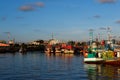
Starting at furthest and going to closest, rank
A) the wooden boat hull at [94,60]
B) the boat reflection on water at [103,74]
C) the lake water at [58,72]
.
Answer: the wooden boat hull at [94,60] < the lake water at [58,72] < the boat reflection on water at [103,74]

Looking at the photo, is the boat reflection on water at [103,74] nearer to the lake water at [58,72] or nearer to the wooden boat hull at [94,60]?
the lake water at [58,72]

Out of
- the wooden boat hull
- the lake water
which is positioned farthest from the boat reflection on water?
the wooden boat hull

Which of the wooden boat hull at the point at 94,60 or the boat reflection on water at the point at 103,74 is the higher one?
the wooden boat hull at the point at 94,60

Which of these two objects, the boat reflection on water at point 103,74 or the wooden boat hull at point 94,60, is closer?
the boat reflection on water at point 103,74

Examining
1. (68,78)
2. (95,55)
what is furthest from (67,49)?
(68,78)

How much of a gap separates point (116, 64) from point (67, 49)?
117995mm

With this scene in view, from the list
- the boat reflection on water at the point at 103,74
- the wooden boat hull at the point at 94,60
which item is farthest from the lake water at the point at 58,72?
the wooden boat hull at the point at 94,60

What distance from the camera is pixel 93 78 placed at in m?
50.0

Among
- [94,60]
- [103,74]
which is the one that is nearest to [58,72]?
[103,74]

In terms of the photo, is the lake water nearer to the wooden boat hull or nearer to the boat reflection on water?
the boat reflection on water

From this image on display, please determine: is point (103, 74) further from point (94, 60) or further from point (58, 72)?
point (94, 60)

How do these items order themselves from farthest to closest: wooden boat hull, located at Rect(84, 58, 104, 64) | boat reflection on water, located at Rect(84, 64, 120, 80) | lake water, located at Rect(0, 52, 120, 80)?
1. wooden boat hull, located at Rect(84, 58, 104, 64)
2. lake water, located at Rect(0, 52, 120, 80)
3. boat reflection on water, located at Rect(84, 64, 120, 80)

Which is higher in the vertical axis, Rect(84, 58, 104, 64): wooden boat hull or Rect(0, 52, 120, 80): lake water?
Rect(84, 58, 104, 64): wooden boat hull

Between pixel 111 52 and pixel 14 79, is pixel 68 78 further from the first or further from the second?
pixel 111 52
